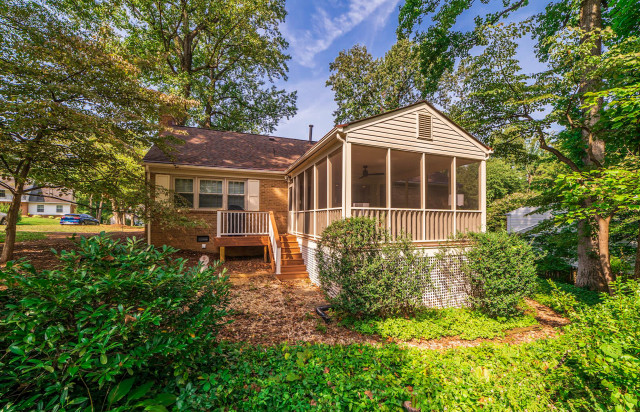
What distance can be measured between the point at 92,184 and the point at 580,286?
695 inches

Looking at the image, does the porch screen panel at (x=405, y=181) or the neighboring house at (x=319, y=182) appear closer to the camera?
the neighboring house at (x=319, y=182)

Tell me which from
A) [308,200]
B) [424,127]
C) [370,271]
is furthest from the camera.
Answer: [308,200]

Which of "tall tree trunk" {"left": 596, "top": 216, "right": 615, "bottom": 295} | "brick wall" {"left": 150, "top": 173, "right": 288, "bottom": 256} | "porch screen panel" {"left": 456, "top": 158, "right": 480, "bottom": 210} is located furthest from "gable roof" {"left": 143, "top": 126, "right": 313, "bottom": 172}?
"tall tree trunk" {"left": 596, "top": 216, "right": 615, "bottom": 295}

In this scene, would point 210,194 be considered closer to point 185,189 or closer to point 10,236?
point 185,189

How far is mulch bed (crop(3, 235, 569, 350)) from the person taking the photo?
4.37 m

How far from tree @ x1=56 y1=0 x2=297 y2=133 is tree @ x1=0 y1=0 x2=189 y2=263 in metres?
6.83

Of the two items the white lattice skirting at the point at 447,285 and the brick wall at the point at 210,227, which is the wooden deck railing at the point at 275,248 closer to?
the brick wall at the point at 210,227

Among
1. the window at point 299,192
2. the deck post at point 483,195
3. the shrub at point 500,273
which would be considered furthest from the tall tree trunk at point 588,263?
the window at point 299,192

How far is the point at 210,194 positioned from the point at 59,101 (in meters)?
5.50

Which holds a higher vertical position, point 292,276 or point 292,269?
point 292,269

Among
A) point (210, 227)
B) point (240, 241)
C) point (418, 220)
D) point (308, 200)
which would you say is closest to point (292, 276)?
point (240, 241)

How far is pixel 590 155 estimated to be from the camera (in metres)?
7.42

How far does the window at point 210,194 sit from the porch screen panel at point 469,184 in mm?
9676

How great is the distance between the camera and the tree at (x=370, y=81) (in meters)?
22.0
